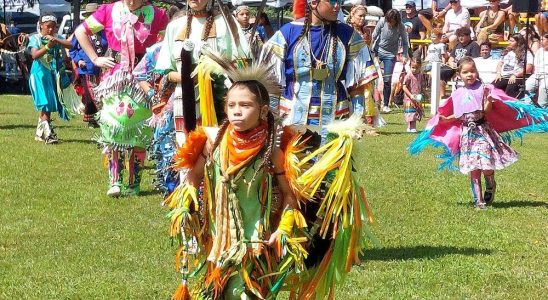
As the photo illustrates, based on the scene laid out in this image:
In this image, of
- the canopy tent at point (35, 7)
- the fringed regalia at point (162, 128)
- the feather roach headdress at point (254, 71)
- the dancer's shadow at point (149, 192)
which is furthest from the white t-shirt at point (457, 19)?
the feather roach headdress at point (254, 71)

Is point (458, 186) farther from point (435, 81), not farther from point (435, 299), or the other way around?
point (435, 81)

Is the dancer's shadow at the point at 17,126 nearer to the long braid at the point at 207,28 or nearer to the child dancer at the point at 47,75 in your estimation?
the child dancer at the point at 47,75

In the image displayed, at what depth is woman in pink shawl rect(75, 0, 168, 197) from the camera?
8.15 metres

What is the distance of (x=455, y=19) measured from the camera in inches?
755

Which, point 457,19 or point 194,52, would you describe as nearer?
point 194,52

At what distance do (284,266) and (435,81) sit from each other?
13.6m

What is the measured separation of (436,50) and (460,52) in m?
0.61

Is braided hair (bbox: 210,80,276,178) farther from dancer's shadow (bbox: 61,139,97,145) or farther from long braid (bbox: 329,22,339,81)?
dancer's shadow (bbox: 61,139,97,145)

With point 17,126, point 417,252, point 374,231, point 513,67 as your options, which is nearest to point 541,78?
point 513,67

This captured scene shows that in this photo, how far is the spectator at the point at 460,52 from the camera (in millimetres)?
17750

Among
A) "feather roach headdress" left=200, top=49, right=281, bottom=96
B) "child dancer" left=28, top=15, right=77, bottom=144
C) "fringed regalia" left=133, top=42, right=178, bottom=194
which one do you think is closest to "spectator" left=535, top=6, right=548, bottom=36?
"child dancer" left=28, top=15, right=77, bottom=144

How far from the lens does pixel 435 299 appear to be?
5.57 metres

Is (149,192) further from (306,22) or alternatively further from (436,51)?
(436,51)

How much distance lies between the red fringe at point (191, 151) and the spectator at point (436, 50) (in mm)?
13774
